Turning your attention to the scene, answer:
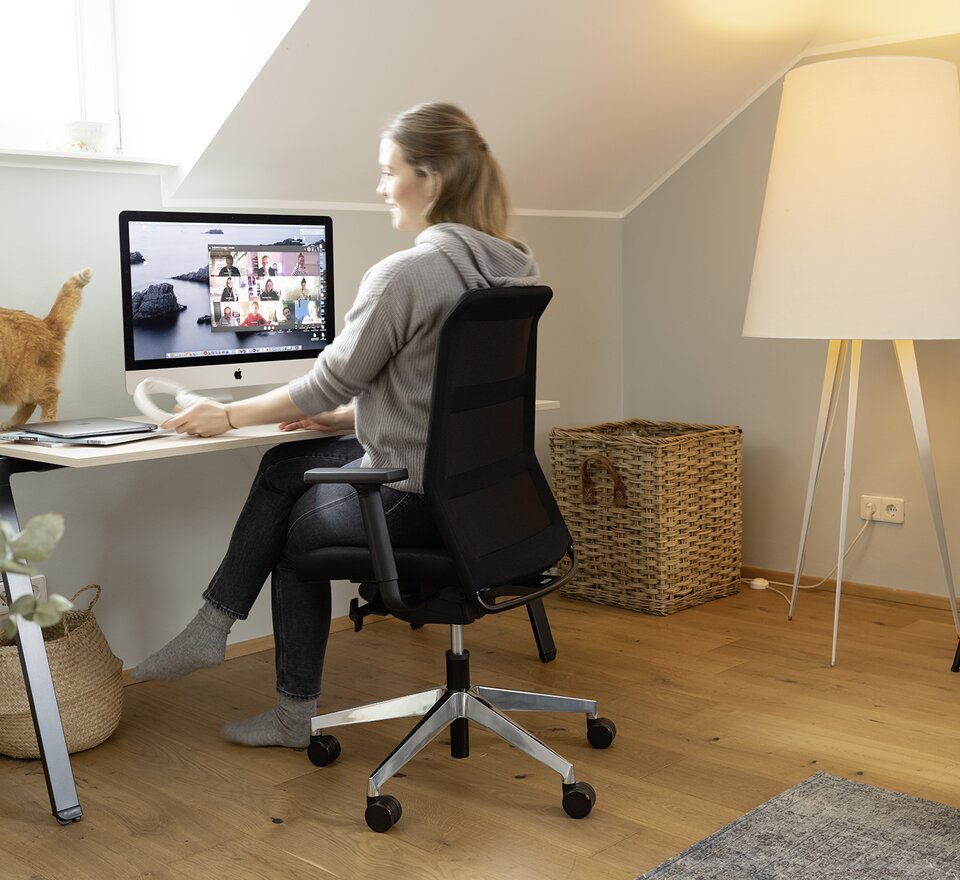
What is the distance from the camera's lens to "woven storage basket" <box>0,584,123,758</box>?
2.42m

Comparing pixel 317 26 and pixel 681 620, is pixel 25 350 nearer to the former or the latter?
pixel 317 26

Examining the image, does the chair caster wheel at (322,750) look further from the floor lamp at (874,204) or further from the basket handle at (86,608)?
the floor lamp at (874,204)

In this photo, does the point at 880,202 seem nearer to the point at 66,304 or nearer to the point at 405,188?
the point at 405,188

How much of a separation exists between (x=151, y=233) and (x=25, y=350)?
387 mm

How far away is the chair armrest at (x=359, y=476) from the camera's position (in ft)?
6.36

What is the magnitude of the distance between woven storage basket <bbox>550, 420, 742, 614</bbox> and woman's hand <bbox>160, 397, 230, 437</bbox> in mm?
1464

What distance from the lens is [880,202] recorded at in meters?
2.83

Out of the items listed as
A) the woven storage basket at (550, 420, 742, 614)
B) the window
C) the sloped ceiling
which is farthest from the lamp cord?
the window

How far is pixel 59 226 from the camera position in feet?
8.87

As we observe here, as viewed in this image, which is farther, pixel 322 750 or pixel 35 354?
pixel 35 354

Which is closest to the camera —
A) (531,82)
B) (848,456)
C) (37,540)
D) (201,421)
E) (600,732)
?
(37,540)

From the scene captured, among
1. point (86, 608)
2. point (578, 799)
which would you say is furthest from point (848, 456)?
point (86, 608)

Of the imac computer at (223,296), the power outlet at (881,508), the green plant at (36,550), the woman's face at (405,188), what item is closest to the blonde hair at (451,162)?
the woman's face at (405,188)

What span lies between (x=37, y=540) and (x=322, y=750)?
69.5 inches
